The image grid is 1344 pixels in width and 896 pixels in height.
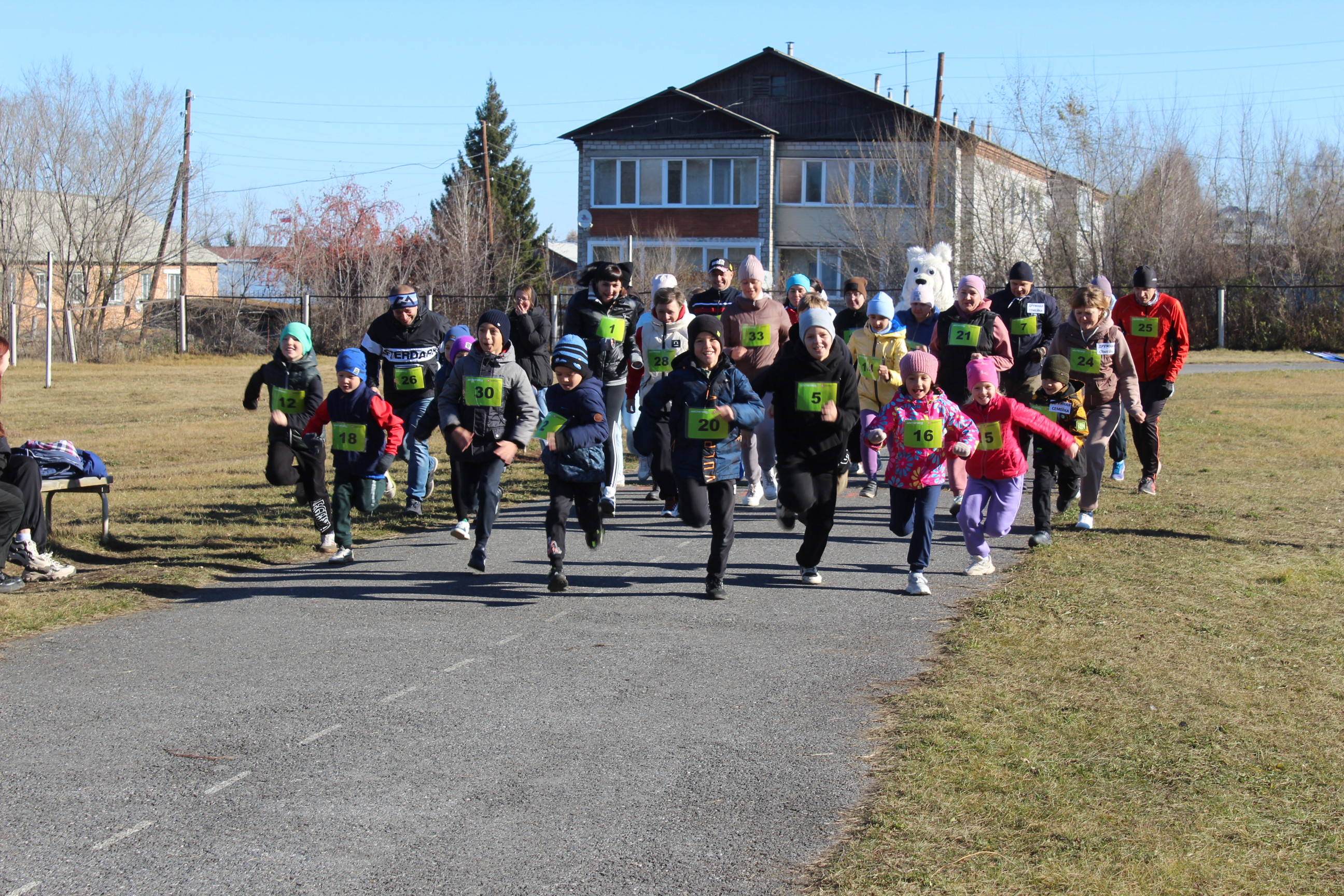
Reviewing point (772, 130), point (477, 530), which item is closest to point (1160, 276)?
point (772, 130)

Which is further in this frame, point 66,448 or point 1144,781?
point 66,448

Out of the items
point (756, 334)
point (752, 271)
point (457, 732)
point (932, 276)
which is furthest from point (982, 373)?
point (457, 732)

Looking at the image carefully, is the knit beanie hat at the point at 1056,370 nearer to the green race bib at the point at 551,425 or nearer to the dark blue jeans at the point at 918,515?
the dark blue jeans at the point at 918,515

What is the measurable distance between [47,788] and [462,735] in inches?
64.1

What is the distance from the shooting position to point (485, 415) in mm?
9148

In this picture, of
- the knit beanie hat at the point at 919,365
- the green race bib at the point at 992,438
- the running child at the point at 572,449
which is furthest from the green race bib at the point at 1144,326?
the running child at the point at 572,449

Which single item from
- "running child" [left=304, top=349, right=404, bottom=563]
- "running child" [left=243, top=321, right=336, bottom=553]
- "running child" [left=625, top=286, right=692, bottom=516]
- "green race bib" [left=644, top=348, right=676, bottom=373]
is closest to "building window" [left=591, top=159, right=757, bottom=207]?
"running child" [left=625, top=286, right=692, bottom=516]

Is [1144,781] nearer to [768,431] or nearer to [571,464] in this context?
[571,464]

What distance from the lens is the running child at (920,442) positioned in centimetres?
845

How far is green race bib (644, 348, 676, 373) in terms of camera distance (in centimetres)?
1146

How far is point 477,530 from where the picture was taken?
9.21 m

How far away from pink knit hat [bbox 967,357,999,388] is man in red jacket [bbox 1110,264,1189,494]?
359 cm

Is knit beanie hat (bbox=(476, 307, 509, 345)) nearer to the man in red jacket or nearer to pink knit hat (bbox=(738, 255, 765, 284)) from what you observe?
pink knit hat (bbox=(738, 255, 765, 284))

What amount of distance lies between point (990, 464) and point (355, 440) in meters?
4.60
